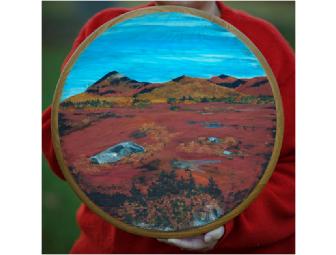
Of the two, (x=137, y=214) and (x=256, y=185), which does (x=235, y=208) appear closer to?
(x=256, y=185)

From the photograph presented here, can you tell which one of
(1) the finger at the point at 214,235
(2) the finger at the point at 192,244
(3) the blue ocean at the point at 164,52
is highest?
(3) the blue ocean at the point at 164,52

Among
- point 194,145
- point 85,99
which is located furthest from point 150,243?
point 85,99

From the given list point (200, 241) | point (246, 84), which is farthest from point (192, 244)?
point (246, 84)

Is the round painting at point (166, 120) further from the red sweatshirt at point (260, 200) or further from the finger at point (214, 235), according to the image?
the red sweatshirt at point (260, 200)

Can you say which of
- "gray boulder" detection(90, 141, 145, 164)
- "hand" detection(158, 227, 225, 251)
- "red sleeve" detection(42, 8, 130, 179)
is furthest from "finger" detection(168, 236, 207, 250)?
"red sleeve" detection(42, 8, 130, 179)

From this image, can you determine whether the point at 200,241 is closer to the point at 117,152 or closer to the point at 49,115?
the point at 117,152

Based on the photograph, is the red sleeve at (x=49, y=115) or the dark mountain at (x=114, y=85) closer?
the dark mountain at (x=114, y=85)

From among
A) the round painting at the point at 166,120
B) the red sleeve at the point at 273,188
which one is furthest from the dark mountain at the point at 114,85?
the red sleeve at the point at 273,188
